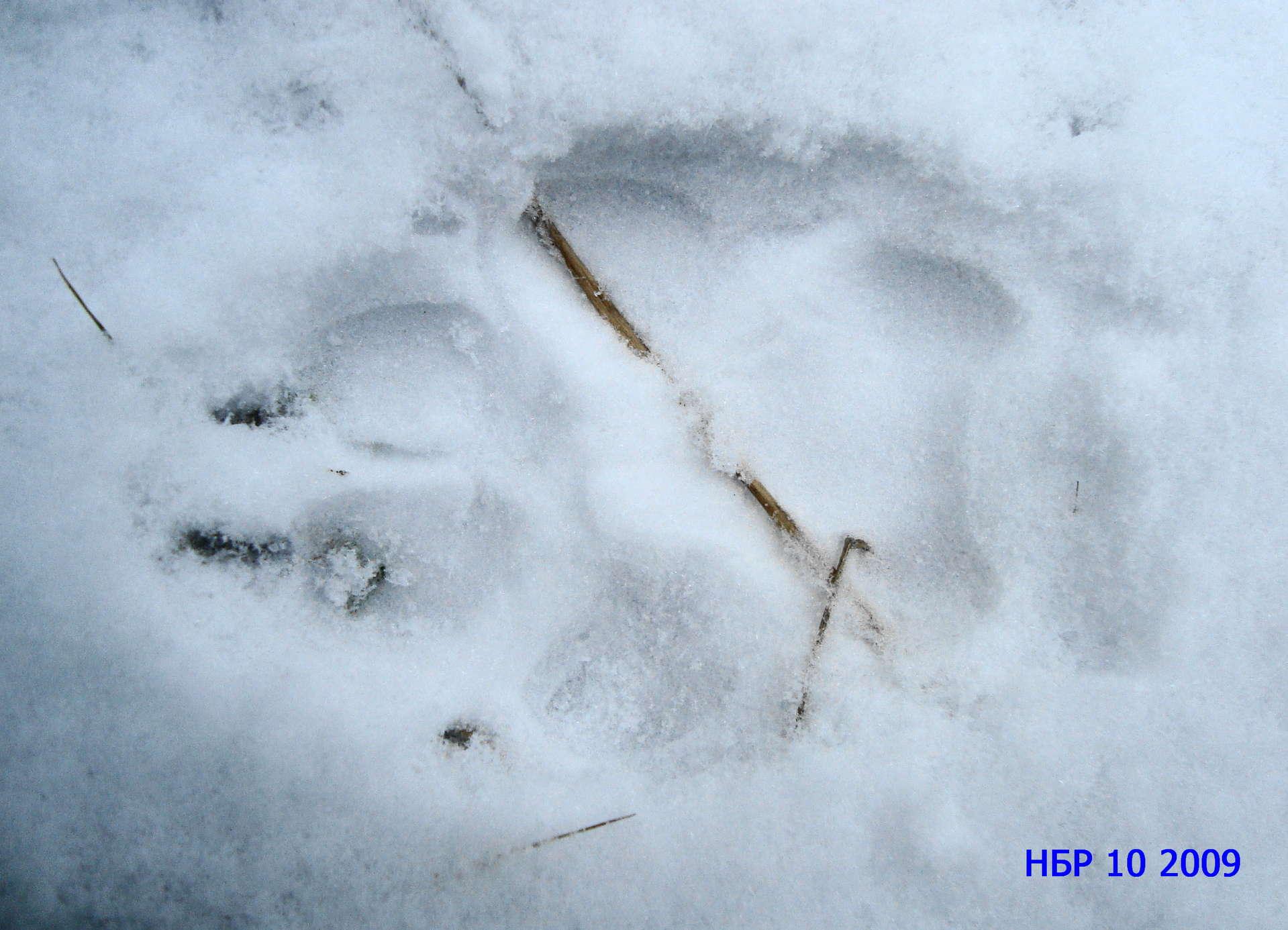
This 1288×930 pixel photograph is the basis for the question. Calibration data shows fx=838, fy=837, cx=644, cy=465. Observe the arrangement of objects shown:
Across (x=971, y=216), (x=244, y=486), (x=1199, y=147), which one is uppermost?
(x=1199, y=147)

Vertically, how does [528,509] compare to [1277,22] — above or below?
below

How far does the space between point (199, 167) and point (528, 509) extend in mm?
1045

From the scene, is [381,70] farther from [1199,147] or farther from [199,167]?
[1199,147]

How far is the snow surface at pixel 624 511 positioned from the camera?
1821 mm

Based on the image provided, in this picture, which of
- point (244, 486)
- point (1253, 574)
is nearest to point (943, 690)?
point (1253, 574)

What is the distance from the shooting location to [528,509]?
1.88 metres

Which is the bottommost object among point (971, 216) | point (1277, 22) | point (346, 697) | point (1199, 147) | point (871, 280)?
point (346, 697)

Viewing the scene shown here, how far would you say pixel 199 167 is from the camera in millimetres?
1846

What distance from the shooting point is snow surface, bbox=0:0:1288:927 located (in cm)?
182

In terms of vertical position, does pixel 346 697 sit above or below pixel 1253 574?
below

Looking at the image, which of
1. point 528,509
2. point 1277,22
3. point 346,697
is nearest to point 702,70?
point 528,509

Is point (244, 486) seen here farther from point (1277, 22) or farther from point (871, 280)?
point (1277, 22)

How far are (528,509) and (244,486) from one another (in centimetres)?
62

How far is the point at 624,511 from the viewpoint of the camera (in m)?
1.88
